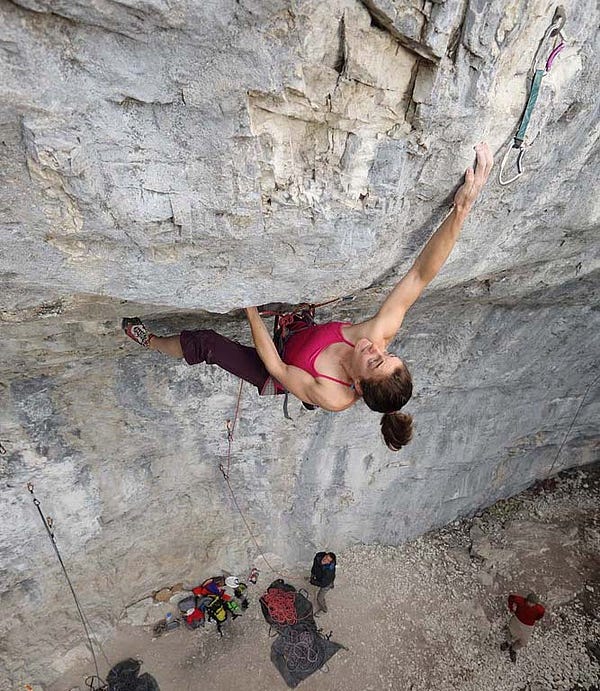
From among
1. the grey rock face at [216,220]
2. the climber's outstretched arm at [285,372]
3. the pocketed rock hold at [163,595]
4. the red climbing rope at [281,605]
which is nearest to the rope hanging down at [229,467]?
the grey rock face at [216,220]

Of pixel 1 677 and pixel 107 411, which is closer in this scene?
pixel 107 411

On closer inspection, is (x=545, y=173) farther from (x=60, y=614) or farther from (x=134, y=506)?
(x=60, y=614)

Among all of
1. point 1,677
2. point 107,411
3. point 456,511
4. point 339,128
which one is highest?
point 339,128

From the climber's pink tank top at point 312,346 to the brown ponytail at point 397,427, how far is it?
270 mm

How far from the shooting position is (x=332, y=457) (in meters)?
5.21

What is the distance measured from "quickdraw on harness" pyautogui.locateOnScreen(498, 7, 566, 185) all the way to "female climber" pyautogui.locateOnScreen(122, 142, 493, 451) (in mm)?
158

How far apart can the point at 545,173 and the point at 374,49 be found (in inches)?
48.8

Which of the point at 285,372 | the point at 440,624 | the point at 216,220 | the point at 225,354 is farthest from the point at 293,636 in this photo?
the point at 216,220

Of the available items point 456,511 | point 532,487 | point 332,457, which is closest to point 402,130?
point 332,457

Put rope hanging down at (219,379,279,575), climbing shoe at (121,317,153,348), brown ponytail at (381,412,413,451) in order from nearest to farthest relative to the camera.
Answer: brown ponytail at (381,412,413,451) < climbing shoe at (121,317,153,348) < rope hanging down at (219,379,279,575)

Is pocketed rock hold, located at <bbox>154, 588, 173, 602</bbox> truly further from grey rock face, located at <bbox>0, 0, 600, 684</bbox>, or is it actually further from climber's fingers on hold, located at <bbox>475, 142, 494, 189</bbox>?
climber's fingers on hold, located at <bbox>475, 142, 494, 189</bbox>

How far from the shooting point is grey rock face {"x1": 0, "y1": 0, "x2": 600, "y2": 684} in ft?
5.05

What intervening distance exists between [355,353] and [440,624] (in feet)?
15.3

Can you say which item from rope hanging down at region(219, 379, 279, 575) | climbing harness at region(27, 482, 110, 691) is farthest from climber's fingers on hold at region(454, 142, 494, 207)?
climbing harness at region(27, 482, 110, 691)
